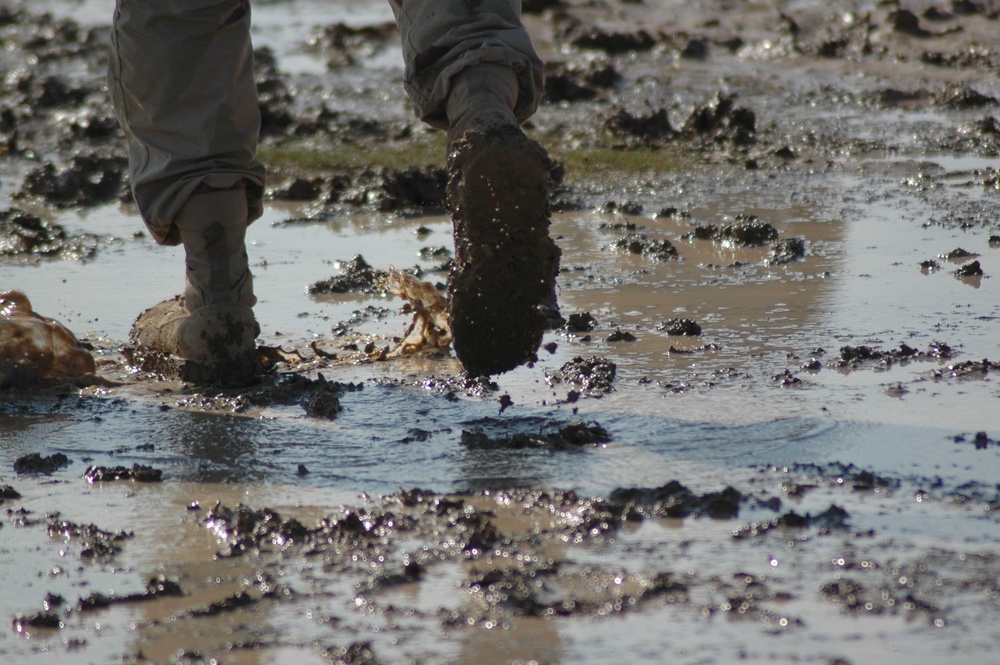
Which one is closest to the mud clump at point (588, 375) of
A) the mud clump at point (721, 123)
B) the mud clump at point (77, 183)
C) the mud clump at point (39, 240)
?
the mud clump at point (39, 240)

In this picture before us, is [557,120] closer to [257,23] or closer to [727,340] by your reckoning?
[727,340]

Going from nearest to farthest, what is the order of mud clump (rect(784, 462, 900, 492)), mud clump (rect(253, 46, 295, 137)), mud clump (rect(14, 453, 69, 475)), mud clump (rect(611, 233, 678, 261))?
mud clump (rect(784, 462, 900, 492))
mud clump (rect(14, 453, 69, 475))
mud clump (rect(611, 233, 678, 261))
mud clump (rect(253, 46, 295, 137))

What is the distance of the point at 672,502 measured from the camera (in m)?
2.05

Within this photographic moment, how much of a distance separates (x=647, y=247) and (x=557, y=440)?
5.23 feet

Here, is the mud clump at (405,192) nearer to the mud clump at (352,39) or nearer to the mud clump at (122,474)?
the mud clump at (122,474)

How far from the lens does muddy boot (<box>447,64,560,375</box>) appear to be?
2438 mm

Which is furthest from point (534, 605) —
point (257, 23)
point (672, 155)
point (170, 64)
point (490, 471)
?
point (257, 23)

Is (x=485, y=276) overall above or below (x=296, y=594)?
above

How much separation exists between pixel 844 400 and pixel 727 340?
502mm

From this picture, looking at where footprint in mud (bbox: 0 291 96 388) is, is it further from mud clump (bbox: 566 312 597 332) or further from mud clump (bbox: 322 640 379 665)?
mud clump (bbox: 322 640 379 665)

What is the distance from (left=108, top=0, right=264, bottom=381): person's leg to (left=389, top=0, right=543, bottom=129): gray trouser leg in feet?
1.41

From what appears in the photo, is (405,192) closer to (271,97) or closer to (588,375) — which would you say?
(588,375)

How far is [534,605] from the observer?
1.75m

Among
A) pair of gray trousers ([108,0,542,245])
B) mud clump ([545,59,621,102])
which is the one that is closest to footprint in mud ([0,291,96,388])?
pair of gray trousers ([108,0,542,245])
